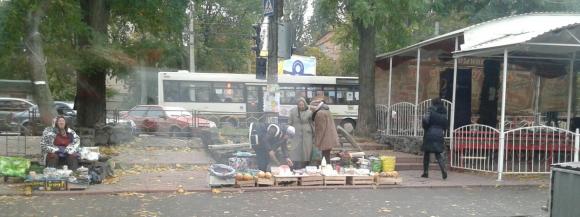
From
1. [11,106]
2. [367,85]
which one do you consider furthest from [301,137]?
[11,106]

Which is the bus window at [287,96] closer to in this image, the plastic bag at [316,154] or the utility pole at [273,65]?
the plastic bag at [316,154]

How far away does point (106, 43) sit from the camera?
1432 centimetres

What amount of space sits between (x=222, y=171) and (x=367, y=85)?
8.34 meters

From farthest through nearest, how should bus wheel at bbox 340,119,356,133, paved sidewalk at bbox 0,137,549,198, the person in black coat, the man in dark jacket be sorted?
1. bus wheel at bbox 340,119,356,133
2. the person in black coat
3. the man in dark jacket
4. paved sidewalk at bbox 0,137,549,198

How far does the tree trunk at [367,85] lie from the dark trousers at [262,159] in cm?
665

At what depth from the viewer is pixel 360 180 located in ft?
36.2

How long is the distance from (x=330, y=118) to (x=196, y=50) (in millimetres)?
29415

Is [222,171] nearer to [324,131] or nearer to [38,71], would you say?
[324,131]

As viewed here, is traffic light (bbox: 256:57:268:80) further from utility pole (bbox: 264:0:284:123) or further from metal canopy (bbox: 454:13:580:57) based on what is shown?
metal canopy (bbox: 454:13:580:57)

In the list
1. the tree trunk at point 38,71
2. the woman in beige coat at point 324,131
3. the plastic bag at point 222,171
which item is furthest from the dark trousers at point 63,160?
the woman in beige coat at point 324,131

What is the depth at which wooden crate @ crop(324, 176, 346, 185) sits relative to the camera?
10.8 meters

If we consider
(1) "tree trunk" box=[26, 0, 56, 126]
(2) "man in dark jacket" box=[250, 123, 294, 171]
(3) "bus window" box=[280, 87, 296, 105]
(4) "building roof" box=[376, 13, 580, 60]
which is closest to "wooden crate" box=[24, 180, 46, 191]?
(1) "tree trunk" box=[26, 0, 56, 126]

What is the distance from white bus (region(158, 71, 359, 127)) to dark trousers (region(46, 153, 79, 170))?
17.9 metres

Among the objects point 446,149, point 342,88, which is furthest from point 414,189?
point 342,88
